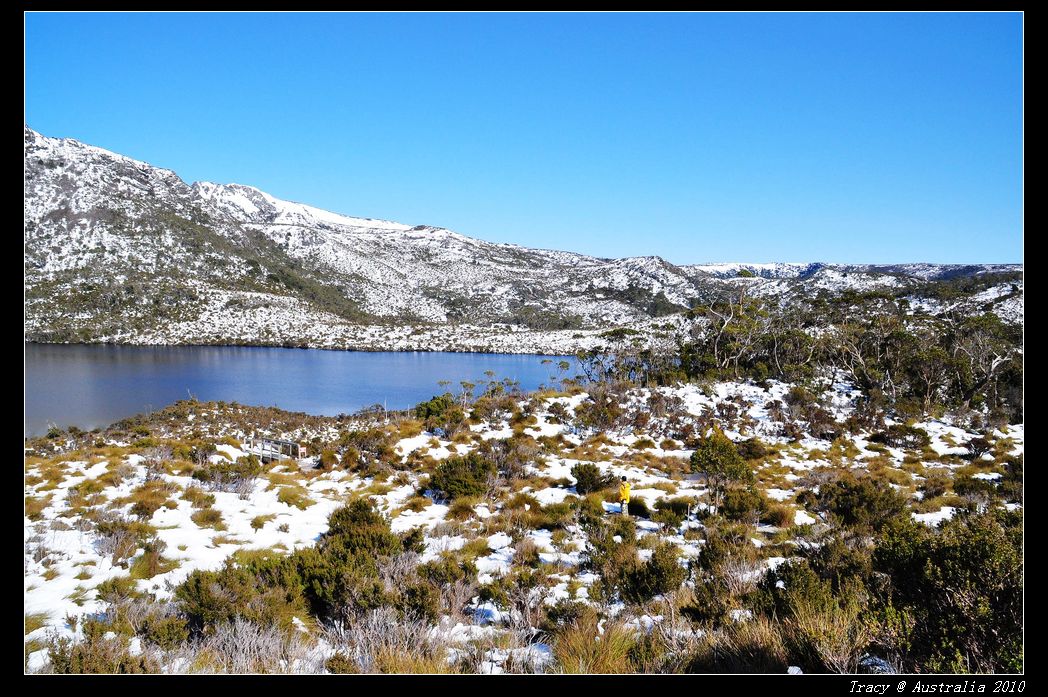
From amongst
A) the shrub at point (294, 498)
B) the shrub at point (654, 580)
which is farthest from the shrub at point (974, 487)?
the shrub at point (294, 498)

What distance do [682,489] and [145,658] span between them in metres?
9.30

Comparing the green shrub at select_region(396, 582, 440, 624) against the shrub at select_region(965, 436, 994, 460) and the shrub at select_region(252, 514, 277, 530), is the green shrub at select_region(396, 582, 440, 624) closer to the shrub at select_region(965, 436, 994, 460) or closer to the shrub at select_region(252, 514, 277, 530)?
the shrub at select_region(252, 514, 277, 530)

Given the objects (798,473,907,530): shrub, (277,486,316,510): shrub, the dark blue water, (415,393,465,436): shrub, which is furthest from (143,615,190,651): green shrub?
the dark blue water

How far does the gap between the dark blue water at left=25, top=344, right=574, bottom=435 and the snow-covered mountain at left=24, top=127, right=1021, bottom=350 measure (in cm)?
1253

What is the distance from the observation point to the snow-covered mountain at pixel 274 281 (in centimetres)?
8131

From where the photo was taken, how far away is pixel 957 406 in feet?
66.4

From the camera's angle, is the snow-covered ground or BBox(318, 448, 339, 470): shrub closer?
the snow-covered ground

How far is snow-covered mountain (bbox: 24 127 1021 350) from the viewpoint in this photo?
8131 centimetres

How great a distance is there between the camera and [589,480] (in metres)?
10.7

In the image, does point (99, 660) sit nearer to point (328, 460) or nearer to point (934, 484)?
point (328, 460)
